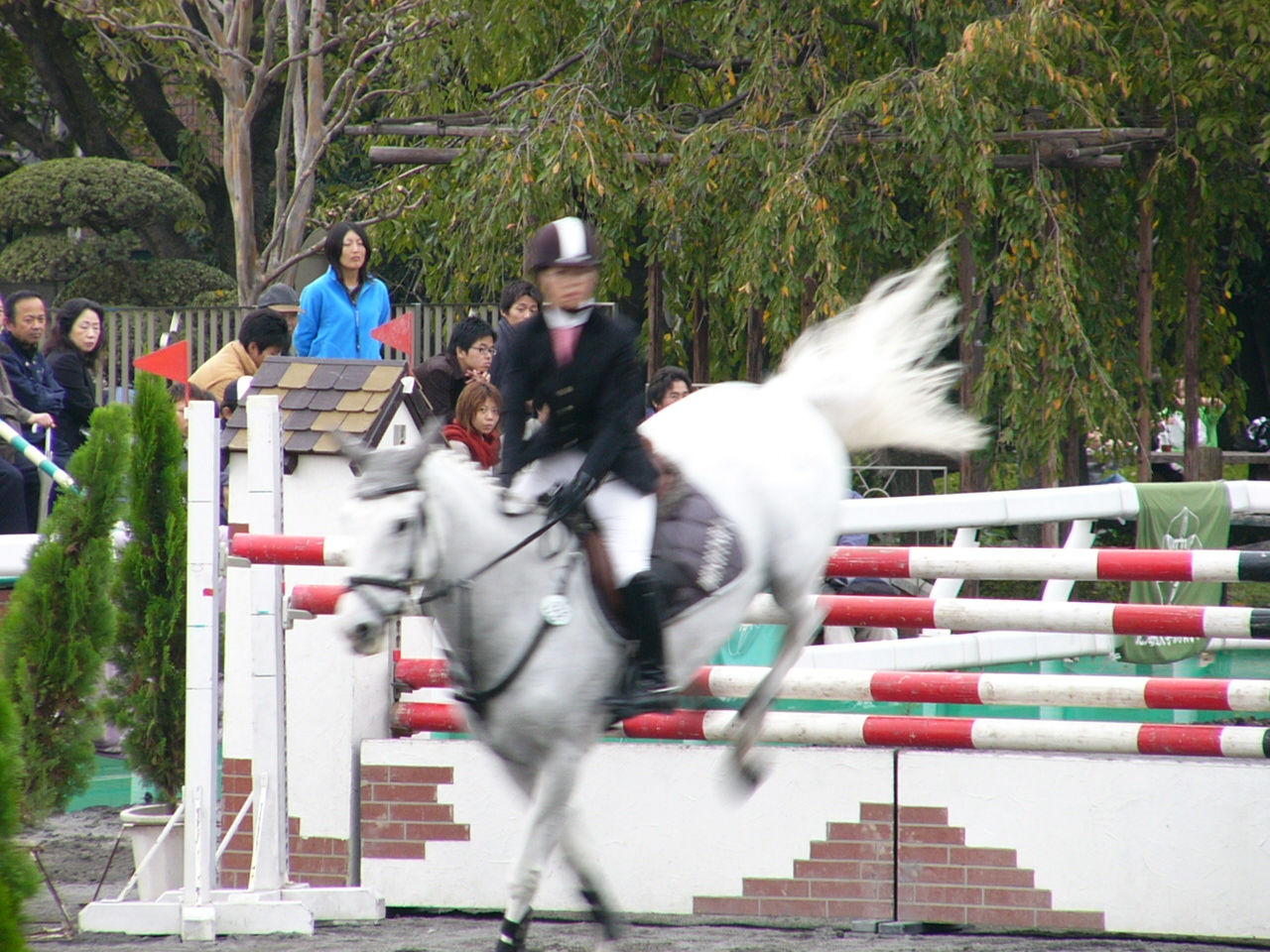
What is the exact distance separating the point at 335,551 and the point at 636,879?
5.26 feet

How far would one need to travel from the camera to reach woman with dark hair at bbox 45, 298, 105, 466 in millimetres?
8438

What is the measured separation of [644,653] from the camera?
382 centimetres

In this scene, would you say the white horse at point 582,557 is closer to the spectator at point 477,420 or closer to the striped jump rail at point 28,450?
the spectator at point 477,420

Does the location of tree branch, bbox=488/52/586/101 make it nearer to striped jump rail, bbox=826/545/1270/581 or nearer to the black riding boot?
striped jump rail, bbox=826/545/1270/581

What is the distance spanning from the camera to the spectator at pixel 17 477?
761 cm

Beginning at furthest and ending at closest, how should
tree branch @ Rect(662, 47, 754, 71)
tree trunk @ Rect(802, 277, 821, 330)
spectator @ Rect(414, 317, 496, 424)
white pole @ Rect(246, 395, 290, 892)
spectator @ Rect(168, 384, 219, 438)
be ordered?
tree branch @ Rect(662, 47, 754, 71), tree trunk @ Rect(802, 277, 821, 330), spectator @ Rect(414, 317, 496, 424), spectator @ Rect(168, 384, 219, 438), white pole @ Rect(246, 395, 290, 892)

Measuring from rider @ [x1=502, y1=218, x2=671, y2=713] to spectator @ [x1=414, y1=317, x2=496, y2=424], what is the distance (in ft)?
11.2

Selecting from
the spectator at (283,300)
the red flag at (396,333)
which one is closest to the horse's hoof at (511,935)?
the red flag at (396,333)

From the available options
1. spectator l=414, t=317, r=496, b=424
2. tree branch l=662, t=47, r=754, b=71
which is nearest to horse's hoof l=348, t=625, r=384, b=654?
spectator l=414, t=317, r=496, b=424

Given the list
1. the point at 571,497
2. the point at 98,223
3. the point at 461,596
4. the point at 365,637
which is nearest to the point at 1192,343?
the point at 571,497

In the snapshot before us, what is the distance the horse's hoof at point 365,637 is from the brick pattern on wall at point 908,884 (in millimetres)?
2150

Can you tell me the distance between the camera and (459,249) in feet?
34.8

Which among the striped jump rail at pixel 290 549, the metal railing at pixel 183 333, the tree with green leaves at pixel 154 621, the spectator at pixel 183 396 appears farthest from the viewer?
the metal railing at pixel 183 333

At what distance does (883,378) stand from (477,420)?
1.89m
